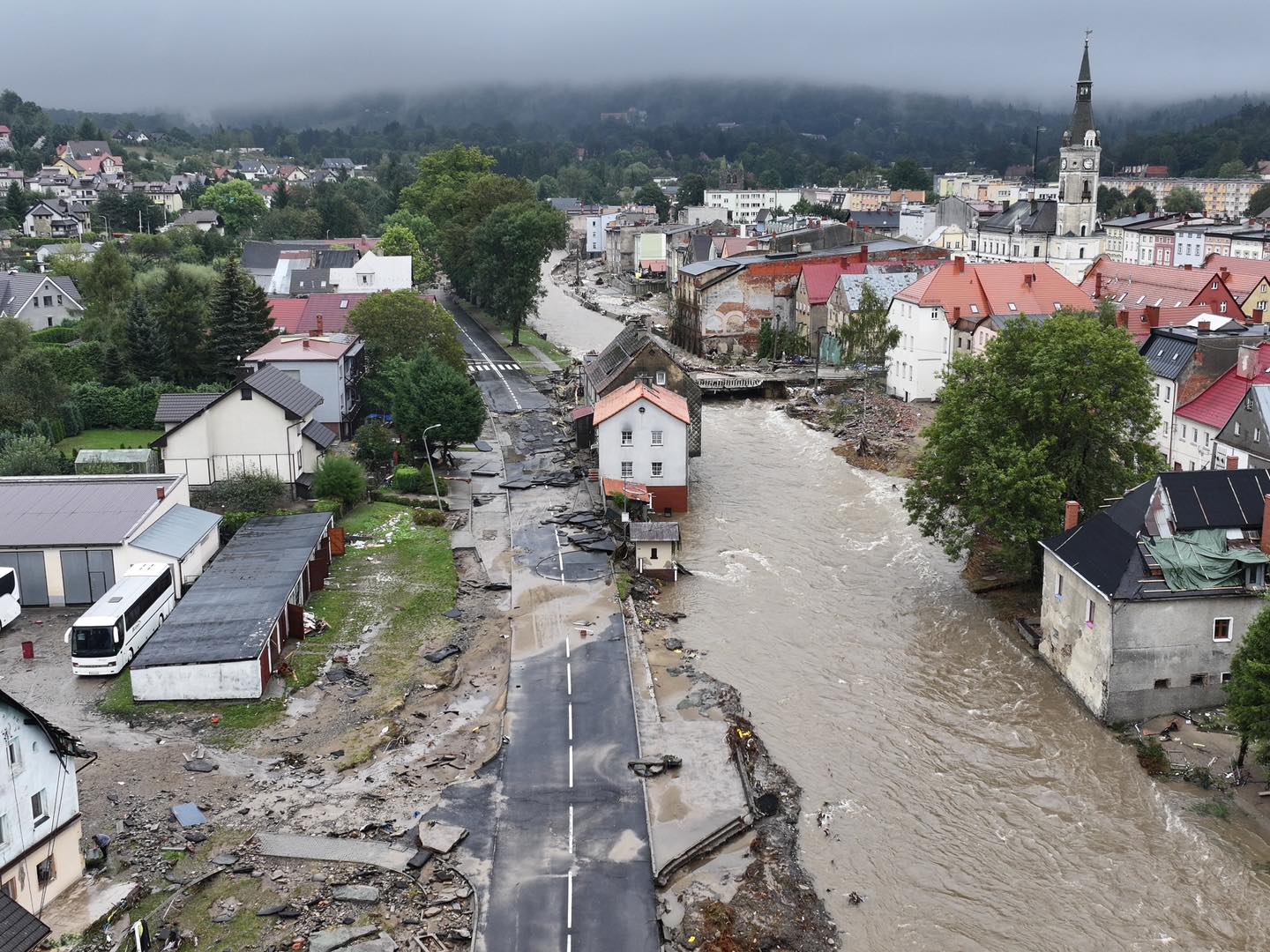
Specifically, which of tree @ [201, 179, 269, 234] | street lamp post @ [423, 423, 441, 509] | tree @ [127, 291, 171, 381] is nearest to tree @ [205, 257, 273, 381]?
tree @ [127, 291, 171, 381]

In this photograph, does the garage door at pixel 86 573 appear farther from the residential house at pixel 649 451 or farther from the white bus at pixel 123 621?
the residential house at pixel 649 451

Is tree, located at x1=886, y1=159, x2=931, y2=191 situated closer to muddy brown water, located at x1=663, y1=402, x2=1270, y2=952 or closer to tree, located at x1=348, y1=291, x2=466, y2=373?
tree, located at x1=348, y1=291, x2=466, y2=373

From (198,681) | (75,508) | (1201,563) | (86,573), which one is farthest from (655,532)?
(75,508)

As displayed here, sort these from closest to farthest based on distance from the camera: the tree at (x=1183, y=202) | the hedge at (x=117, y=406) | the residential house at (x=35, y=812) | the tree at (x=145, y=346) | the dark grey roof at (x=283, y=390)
Answer: the residential house at (x=35, y=812) → the dark grey roof at (x=283, y=390) → the hedge at (x=117, y=406) → the tree at (x=145, y=346) → the tree at (x=1183, y=202)

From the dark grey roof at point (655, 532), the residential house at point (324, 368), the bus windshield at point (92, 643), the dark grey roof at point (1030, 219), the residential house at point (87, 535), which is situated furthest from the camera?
the dark grey roof at point (1030, 219)

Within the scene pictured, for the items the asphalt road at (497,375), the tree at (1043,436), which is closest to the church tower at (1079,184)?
the asphalt road at (497,375)

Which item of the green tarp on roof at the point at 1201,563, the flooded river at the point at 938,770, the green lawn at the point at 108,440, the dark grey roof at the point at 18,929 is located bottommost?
the flooded river at the point at 938,770

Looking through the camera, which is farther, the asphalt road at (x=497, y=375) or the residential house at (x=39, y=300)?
the residential house at (x=39, y=300)

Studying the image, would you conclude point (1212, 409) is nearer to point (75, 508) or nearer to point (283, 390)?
point (283, 390)
